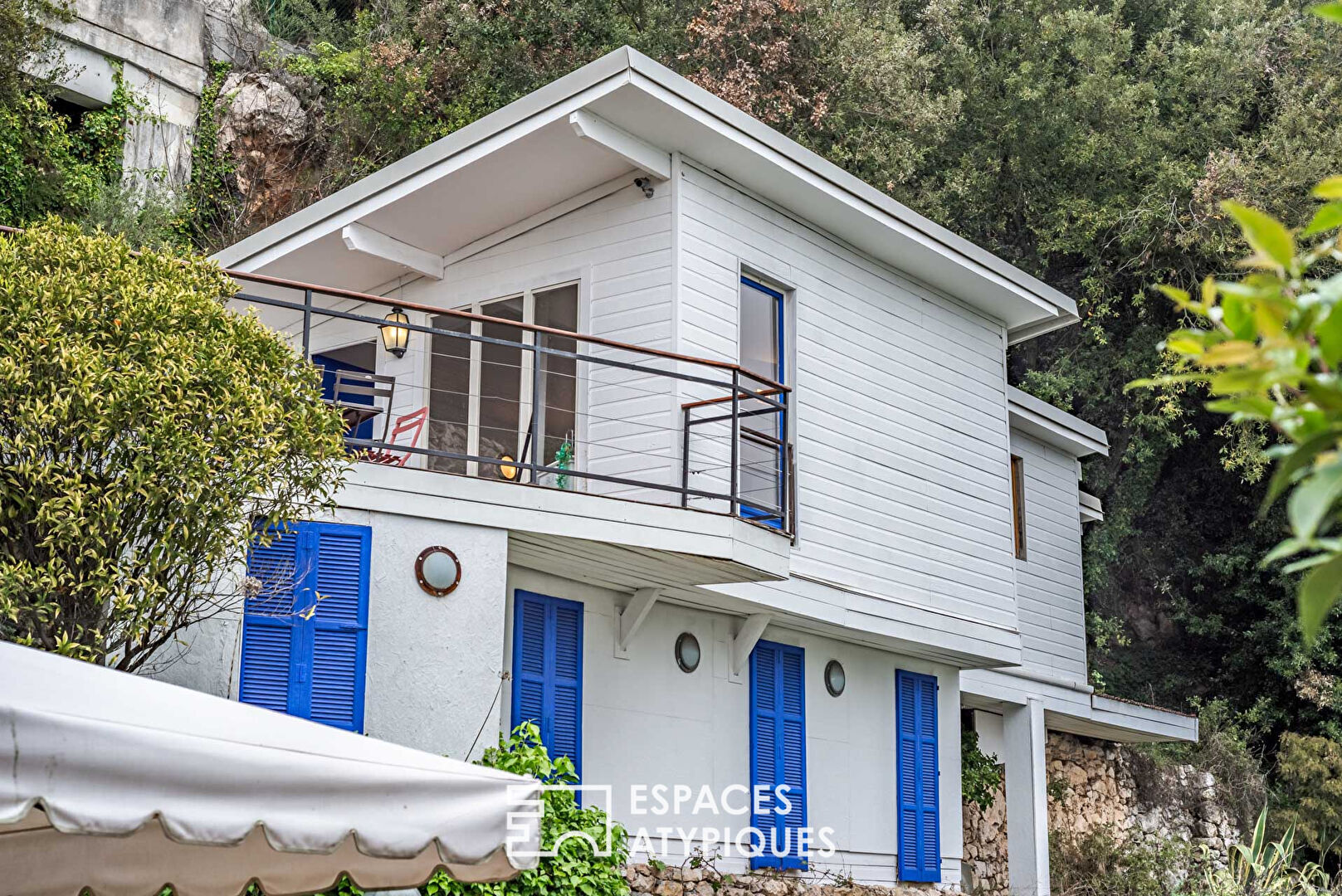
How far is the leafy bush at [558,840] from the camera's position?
878 centimetres

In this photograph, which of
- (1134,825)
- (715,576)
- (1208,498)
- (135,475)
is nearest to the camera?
(135,475)

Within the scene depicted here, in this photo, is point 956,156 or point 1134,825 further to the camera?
point 956,156

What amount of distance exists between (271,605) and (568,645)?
2685 mm

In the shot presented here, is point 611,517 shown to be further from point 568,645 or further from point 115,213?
point 115,213

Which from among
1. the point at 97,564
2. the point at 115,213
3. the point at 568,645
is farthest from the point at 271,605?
the point at 115,213

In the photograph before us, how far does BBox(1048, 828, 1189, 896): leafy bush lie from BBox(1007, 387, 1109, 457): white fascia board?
4.79 metres

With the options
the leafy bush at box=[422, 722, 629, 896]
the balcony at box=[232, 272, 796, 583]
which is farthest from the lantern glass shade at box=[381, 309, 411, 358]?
the leafy bush at box=[422, 722, 629, 896]

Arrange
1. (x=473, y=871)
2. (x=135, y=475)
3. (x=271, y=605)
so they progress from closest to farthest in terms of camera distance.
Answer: (x=473, y=871) < (x=135, y=475) < (x=271, y=605)

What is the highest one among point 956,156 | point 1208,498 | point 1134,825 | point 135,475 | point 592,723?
point 956,156

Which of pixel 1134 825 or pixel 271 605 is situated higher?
pixel 271 605

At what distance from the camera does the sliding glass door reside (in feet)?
38.2

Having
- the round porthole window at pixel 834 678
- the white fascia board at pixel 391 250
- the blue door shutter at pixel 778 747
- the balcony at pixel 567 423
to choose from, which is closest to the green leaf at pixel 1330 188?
the balcony at pixel 567 423

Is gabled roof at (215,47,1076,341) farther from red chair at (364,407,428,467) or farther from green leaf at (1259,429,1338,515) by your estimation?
green leaf at (1259,429,1338,515)

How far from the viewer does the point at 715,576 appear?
1041cm
